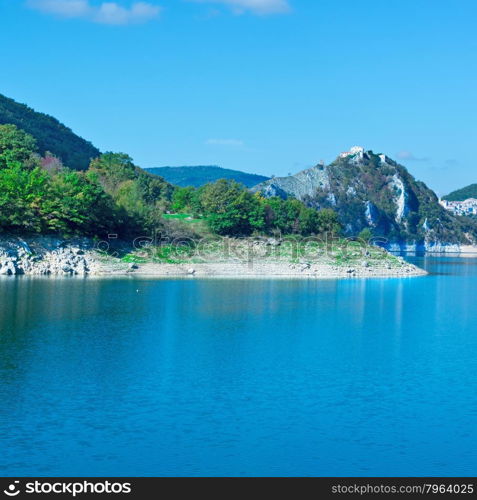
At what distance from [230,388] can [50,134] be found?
115468 millimetres

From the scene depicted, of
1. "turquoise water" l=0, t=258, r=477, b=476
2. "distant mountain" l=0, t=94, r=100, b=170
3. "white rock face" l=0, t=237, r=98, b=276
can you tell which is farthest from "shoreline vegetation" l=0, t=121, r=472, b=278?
"distant mountain" l=0, t=94, r=100, b=170

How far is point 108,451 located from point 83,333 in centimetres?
1428

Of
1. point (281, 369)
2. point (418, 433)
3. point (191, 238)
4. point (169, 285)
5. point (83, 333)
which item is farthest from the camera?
point (191, 238)

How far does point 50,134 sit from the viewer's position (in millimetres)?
132250

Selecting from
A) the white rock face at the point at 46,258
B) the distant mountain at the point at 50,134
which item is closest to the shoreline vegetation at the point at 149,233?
the white rock face at the point at 46,258

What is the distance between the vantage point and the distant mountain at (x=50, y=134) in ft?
387

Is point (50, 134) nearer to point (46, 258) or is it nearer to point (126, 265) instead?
point (126, 265)

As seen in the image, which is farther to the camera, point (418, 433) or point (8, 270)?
point (8, 270)

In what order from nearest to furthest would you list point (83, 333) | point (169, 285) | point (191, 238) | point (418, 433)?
point (418, 433) → point (83, 333) → point (169, 285) → point (191, 238)

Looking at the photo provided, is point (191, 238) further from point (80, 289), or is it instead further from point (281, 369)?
Result: point (281, 369)

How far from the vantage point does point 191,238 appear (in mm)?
66188

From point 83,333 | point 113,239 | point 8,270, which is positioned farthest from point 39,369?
Result: point 113,239

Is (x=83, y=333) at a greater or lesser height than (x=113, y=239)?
lesser

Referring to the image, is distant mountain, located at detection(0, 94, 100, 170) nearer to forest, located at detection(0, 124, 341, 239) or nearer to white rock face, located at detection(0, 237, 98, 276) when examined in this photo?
forest, located at detection(0, 124, 341, 239)
